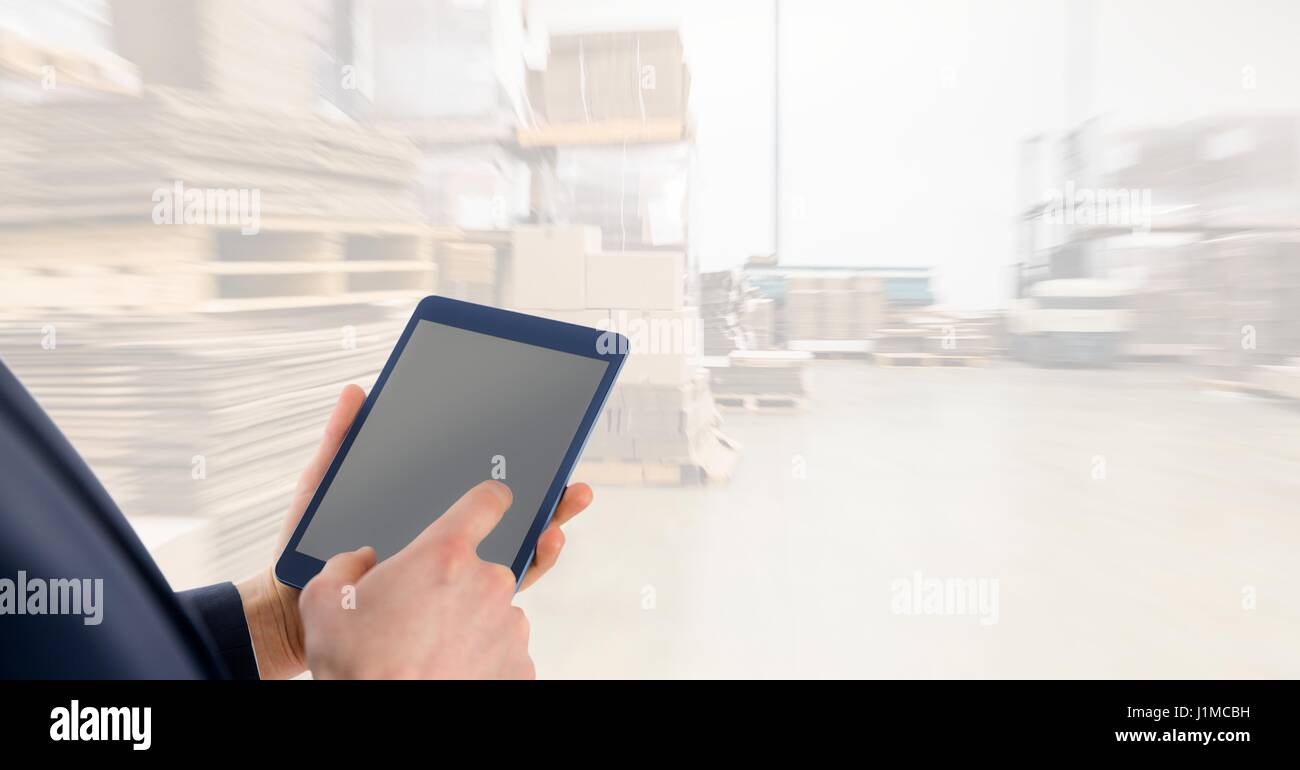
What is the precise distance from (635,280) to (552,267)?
26 centimetres

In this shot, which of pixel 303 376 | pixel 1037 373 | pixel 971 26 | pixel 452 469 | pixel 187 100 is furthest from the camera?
pixel 1037 373

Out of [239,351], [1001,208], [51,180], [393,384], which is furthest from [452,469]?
[1001,208]

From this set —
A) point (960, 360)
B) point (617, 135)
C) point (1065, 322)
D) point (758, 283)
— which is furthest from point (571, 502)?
point (1065, 322)

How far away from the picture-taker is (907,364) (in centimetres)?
233

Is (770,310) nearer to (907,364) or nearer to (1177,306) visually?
(907,364)

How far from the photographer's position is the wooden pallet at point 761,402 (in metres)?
2.36

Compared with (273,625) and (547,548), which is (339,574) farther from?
(273,625)

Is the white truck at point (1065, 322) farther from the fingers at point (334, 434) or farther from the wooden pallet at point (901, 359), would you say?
the fingers at point (334, 434)

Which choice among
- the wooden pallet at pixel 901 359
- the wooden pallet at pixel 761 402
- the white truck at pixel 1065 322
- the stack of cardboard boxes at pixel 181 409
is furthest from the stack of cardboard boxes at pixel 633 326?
the white truck at pixel 1065 322

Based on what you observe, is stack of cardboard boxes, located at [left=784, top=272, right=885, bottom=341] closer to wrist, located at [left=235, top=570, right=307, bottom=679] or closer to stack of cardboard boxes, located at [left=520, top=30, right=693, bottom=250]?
stack of cardboard boxes, located at [left=520, top=30, right=693, bottom=250]

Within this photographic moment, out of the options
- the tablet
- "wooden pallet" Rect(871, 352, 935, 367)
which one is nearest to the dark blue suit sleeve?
the tablet

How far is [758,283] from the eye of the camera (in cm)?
232

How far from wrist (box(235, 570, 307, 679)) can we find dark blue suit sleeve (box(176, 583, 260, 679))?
Answer: 6 centimetres

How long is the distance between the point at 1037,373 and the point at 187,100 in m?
2.52
